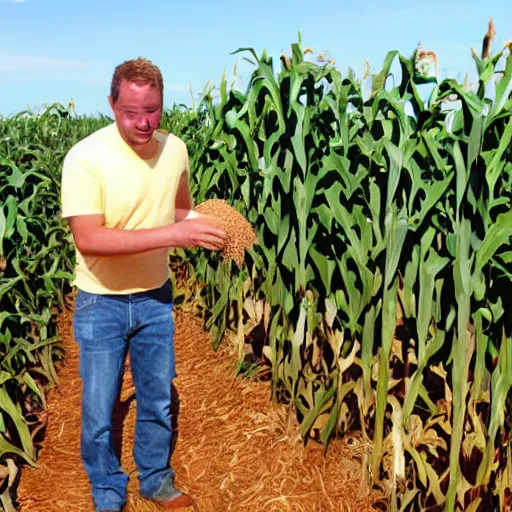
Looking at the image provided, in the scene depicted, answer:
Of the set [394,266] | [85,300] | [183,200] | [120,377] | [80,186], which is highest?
[80,186]

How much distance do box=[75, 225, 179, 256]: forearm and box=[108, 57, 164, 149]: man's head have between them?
38cm

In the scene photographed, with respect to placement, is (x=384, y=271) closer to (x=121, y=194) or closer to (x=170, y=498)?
(x=121, y=194)

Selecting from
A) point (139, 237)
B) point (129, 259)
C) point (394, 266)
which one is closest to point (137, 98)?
point (139, 237)

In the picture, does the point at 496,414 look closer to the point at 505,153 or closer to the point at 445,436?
the point at 445,436

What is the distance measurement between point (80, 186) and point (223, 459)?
69.6 inches

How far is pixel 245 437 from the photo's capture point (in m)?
4.11

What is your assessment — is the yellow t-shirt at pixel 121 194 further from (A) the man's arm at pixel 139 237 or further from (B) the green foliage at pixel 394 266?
(B) the green foliage at pixel 394 266

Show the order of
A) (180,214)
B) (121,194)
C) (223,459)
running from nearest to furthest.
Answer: (121,194) < (180,214) < (223,459)

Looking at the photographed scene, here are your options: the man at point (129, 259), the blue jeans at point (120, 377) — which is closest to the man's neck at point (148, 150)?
the man at point (129, 259)

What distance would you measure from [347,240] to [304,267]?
0.26 metres

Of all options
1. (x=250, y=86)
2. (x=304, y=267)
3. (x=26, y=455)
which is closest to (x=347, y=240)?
(x=304, y=267)

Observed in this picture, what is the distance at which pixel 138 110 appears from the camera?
9.84ft

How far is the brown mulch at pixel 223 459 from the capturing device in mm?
3590

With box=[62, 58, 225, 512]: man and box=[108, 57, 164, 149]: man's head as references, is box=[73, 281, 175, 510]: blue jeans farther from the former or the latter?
box=[108, 57, 164, 149]: man's head
